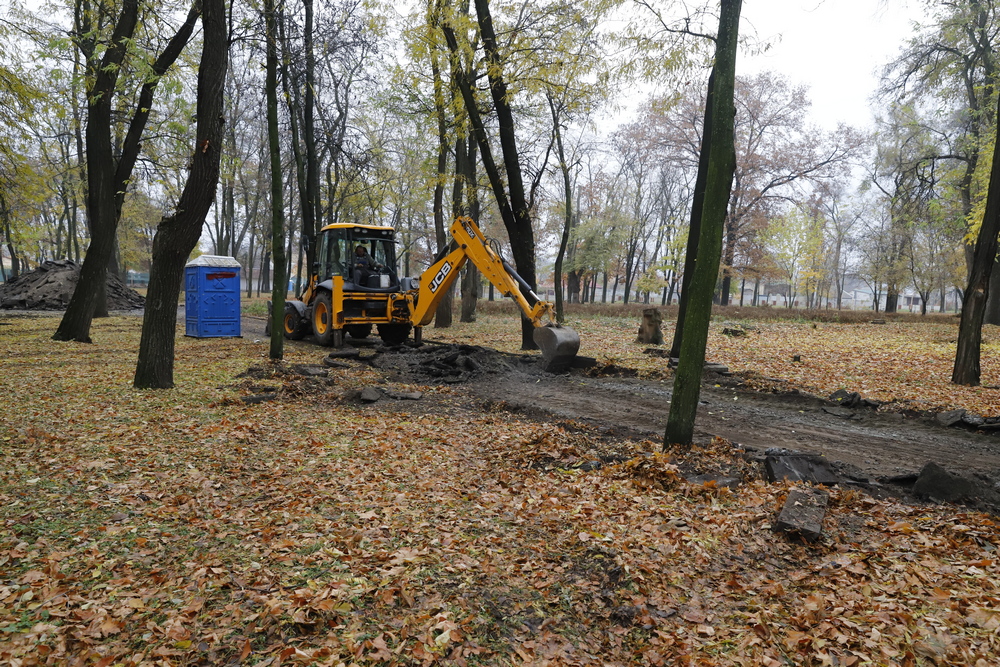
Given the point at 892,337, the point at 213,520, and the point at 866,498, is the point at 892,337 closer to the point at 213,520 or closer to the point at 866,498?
the point at 866,498

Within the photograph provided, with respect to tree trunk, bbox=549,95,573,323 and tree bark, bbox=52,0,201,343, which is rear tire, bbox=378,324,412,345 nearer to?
tree trunk, bbox=549,95,573,323

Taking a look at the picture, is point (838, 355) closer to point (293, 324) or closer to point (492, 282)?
point (492, 282)

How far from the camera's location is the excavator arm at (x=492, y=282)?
33.5 feet

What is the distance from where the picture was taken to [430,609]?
3.22m

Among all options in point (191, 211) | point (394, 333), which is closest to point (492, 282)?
point (394, 333)

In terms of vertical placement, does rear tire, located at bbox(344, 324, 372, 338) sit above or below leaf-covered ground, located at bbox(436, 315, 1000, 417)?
A: below

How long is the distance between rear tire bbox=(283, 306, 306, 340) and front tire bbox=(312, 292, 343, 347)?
65cm

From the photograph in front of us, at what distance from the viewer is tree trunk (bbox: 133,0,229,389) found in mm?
7492

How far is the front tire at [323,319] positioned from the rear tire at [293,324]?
65 centimetres

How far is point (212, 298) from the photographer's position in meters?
15.6

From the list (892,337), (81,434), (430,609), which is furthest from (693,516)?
(892,337)

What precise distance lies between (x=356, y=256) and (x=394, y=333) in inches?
84.0

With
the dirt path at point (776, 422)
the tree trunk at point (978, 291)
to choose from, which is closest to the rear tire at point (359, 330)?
the dirt path at point (776, 422)

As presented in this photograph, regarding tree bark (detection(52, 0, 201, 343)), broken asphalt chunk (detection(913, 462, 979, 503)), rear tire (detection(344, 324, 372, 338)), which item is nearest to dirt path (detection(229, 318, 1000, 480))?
broken asphalt chunk (detection(913, 462, 979, 503))
